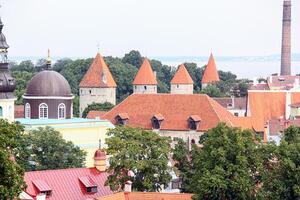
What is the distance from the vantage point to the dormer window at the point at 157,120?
300ft

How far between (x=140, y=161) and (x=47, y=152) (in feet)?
25.3

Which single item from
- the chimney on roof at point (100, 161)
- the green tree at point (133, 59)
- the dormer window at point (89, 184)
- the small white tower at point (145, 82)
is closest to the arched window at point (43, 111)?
the chimney on roof at point (100, 161)

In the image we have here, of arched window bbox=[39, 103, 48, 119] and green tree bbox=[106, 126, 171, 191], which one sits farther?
arched window bbox=[39, 103, 48, 119]

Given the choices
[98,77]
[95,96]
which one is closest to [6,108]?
[95,96]

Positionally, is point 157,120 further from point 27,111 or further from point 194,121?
point 27,111

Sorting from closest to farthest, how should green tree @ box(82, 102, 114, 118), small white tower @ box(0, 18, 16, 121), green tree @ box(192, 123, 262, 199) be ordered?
green tree @ box(192, 123, 262, 199), small white tower @ box(0, 18, 16, 121), green tree @ box(82, 102, 114, 118)

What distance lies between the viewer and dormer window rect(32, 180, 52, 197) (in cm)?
5314

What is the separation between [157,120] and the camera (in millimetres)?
91562

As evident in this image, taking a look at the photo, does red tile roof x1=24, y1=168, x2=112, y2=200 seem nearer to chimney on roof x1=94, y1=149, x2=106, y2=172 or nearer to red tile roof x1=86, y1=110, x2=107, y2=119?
chimney on roof x1=94, y1=149, x2=106, y2=172

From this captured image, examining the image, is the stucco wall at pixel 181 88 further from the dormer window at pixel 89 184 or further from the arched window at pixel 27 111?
the dormer window at pixel 89 184

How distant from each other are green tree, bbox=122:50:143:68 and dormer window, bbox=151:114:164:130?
210ft

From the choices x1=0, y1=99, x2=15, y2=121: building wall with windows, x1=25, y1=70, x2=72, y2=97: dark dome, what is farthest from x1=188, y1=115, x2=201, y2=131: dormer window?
x1=0, y1=99, x2=15, y2=121: building wall with windows

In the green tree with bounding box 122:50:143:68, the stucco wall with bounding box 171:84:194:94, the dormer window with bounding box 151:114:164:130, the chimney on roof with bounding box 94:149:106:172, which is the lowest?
the chimney on roof with bounding box 94:149:106:172

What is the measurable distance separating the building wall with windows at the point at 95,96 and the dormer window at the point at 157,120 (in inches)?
845
